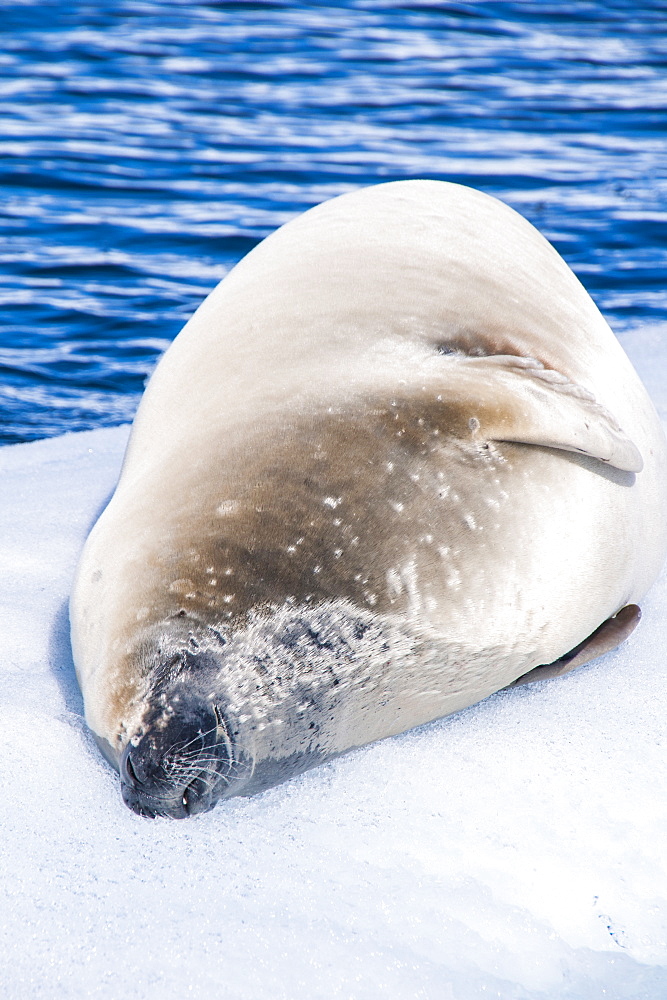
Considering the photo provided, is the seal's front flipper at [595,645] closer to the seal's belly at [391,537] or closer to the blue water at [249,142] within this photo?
the seal's belly at [391,537]

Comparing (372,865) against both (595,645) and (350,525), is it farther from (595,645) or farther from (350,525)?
(595,645)

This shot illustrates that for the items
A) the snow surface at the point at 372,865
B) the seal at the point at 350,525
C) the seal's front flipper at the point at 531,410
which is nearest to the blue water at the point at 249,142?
the seal at the point at 350,525

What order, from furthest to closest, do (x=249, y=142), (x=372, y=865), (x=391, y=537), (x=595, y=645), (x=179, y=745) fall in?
(x=249, y=142) → (x=595, y=645) → (x=391, y=537) → (x=372, y=865) → (x=179, y=745)

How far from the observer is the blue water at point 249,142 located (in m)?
6.08

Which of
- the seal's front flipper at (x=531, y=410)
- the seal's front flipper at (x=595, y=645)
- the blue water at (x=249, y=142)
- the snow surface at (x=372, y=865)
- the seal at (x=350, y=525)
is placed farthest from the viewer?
the blue water at (x=249, y=142)

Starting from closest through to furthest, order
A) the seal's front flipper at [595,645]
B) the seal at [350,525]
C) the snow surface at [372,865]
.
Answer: the snow surface at [372,865]
the seal at [350,525]
the seal's front flipper at [595,645]

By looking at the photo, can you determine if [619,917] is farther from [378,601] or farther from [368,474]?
[368,474]

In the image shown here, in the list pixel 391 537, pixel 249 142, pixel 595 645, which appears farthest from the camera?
pixel 249 142

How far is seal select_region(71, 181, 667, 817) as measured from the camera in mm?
1845

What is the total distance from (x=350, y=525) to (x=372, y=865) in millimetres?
558

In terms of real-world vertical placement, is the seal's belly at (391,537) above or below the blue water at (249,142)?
above

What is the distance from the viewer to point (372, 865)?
1.90m

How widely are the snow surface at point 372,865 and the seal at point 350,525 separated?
0.10 m

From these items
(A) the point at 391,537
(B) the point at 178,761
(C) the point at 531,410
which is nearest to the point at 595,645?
(C) the point at 531,410
